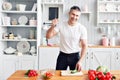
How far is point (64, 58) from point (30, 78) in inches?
35.1

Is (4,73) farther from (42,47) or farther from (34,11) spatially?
(34,11)

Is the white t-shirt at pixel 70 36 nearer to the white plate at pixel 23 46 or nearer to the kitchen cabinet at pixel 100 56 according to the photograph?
the kitchen cabinet at pixel 100 56

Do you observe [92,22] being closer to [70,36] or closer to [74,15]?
[70,36]

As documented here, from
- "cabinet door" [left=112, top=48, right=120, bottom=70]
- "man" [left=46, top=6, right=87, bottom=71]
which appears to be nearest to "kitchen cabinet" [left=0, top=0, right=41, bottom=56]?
"man" [left=46, top=6, right=87, bottom=71]

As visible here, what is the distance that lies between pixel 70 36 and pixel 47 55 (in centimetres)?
161

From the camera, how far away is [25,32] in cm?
479

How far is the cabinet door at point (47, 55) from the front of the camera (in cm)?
444

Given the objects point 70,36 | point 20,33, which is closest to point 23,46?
point 20,33


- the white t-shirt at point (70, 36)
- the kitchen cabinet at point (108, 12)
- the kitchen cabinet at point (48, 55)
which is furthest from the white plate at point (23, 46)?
the white t-shirt at point (70, 36)

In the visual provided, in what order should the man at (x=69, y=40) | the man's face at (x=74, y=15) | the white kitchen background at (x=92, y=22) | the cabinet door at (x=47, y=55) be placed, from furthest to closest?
the white kitchen background at (x=92, y=22)
the cabinet door at (x=47, y=55)
the man at (x=69, y=40)
the man's face at (x=74, y=15)

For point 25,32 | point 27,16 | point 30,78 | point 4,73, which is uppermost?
point 27,16

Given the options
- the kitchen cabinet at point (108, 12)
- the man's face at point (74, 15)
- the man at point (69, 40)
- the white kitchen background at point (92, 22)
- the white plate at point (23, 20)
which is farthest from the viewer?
the white kitchen background at point (92, 22)

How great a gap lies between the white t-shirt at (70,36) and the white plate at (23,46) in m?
1.79

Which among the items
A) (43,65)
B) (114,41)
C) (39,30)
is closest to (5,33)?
(39,30)
